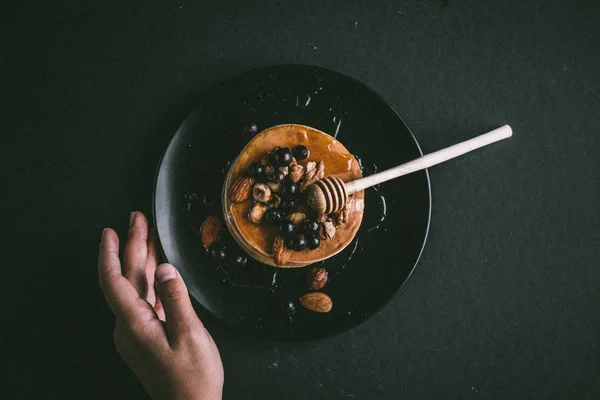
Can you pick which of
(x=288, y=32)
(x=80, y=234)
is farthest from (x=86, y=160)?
(x=288, y=32)

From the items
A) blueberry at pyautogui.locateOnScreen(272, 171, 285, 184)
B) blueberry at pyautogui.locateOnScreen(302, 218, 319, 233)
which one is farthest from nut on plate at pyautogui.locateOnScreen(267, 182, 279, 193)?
blueberry at pyautogui.locateOnScreen(302, 218, 319, 233)

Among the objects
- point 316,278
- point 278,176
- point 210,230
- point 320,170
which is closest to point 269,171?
point 278,176

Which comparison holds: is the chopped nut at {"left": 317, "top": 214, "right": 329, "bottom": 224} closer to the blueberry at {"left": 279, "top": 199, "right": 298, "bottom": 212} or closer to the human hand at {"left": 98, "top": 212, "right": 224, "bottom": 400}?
the blueberry at {"left": 279, "top": 199, "right": 298, "bottom": 212}

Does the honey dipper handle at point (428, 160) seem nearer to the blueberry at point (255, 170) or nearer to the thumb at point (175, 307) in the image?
the blueberry at point (255, 170)

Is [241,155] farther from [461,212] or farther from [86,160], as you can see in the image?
[461,212]

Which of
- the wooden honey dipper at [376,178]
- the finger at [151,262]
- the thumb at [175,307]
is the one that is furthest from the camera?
the finger at [151,262]

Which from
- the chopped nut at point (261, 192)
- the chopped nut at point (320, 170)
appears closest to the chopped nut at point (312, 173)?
the chopped nut at point (320, 170)
